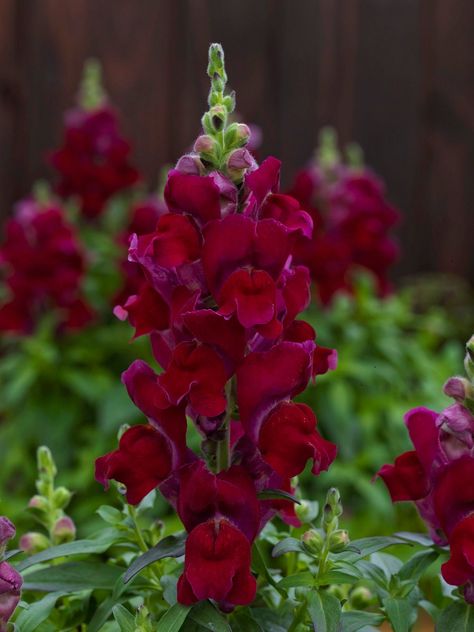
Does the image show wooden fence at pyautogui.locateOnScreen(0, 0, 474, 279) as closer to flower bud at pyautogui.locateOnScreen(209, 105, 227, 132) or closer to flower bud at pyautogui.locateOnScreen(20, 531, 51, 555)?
flower bud at pyautogui.locateOnScreen(20, 531, 51, 555)

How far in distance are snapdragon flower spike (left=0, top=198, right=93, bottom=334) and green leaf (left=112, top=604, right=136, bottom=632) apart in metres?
1.77

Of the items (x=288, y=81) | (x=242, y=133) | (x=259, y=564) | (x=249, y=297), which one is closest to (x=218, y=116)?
(x=242, y=133)

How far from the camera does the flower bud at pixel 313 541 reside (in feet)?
3.23

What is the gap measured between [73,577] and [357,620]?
0.86 feet

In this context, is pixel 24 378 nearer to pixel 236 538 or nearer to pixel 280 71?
pixel 280 71

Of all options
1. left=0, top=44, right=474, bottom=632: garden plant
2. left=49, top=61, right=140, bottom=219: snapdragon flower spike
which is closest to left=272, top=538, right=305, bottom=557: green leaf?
left=0, top=44, right=474, bottom=632: garden plant

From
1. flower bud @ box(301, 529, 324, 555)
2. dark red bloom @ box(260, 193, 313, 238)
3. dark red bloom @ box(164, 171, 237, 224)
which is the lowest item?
flower bud @ box(301, 529, 324, 555)

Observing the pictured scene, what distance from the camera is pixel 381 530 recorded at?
8.56ft

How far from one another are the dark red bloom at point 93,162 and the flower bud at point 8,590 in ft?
7.18

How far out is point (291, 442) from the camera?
38.3 inches

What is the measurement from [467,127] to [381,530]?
5.41 ft

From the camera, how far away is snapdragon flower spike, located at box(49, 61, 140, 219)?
307 cm

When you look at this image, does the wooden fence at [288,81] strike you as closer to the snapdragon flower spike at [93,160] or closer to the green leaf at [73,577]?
the snapdragon flower spike at [93,160]

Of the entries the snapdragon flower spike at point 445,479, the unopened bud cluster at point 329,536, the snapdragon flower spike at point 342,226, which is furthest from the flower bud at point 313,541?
the snapdragon flower spike at point 342,226
